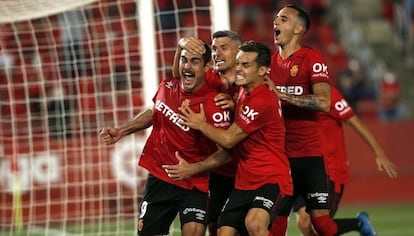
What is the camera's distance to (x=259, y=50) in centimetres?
842

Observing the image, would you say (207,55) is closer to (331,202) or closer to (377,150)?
(331,202)

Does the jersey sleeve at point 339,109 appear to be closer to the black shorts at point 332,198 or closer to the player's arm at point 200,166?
the black shorts at point 332,198

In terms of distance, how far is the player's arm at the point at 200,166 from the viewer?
8488 millimetres

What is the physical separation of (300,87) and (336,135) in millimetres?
1418

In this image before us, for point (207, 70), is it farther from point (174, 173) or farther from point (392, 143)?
point (392, 143)

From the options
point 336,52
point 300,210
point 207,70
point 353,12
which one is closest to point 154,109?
point 207,70

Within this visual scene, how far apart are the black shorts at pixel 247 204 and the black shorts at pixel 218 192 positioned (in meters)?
0.76

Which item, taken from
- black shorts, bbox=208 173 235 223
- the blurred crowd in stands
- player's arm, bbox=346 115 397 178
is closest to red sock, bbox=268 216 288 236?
black shorts, bbox=208 173 235 223

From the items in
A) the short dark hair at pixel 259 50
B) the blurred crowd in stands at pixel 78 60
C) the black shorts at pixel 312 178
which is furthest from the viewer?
the blurred crowd in stands at pixel 78 60

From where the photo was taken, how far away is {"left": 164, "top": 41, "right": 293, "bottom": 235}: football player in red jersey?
827 centimetres

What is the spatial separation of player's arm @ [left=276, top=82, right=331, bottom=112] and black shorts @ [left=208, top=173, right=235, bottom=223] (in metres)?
0.96

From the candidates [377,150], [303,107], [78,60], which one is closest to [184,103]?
[303,107]

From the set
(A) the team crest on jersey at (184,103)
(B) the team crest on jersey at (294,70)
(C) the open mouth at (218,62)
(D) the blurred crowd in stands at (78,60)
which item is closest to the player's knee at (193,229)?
(A) the team crest on jersey at (184,103)

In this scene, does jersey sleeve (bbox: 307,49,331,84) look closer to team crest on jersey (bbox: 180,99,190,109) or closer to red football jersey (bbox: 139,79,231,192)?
red football jersey (bbox: 139,79,231,192)
